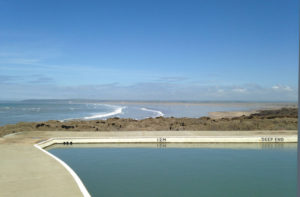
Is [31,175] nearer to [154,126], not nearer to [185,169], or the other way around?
[185,169]

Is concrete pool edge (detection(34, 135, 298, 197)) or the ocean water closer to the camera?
concrete pool edge (detection(34, 135, 298, 197))

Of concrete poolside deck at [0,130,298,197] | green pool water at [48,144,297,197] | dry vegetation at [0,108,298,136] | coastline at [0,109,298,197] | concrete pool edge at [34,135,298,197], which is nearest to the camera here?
concrete poolside deck at [0,130,298,197]

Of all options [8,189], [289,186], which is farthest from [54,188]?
[289,186]

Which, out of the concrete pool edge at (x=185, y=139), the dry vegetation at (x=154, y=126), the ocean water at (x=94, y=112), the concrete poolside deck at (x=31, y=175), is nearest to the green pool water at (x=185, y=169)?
the concrete pool edge at (x=185, y=139)

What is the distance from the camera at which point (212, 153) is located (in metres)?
14.0

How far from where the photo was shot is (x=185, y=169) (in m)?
10.9

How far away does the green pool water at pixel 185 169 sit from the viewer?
840cm

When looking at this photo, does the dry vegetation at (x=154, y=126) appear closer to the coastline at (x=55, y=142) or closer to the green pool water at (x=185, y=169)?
the coastline at (x=55, y=142)

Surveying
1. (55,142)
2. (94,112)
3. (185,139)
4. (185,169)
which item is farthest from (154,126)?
(94,112)

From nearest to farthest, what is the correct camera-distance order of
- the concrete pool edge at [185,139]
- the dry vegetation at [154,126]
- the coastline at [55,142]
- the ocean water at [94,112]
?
the coastline at [55,142] → the concrete pool edge at [185,139] → the dry vegetation at [154,126] → the ocean water at [94,112]

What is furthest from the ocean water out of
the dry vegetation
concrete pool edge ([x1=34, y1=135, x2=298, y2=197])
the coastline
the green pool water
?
the green pool water

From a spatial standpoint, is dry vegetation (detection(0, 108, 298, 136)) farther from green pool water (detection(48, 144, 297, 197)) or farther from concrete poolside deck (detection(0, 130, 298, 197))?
concrete poolside deck (detection(0, 130, 298, 197))

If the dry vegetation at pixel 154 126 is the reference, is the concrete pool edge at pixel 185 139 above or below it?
below

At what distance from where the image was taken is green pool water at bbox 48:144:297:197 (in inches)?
331
